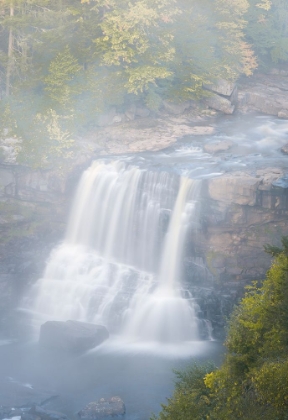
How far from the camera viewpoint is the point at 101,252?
3519cm

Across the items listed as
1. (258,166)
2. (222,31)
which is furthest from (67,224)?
(222,31)

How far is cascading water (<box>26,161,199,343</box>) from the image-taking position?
3069 cm

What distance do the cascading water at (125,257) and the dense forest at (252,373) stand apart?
1093cm

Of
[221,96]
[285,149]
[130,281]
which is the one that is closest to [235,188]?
[130,281]

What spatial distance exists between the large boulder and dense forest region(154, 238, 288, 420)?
10012 millimetres

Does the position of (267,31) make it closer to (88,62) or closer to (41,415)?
(88,62)

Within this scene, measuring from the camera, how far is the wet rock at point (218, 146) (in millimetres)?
38500

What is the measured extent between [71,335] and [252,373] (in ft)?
50.7

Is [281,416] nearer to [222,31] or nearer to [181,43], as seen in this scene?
[181,43]

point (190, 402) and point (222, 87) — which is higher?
point (222, 87)

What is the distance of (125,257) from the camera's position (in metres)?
34.7

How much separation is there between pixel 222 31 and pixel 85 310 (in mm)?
28940

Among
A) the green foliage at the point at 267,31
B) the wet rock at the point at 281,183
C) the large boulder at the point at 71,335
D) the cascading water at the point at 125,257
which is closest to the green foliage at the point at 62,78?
the cascading water at the point at 125,257

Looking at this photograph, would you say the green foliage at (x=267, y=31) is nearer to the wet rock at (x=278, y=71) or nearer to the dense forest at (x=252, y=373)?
the wet rock at (x=278, y=71)
